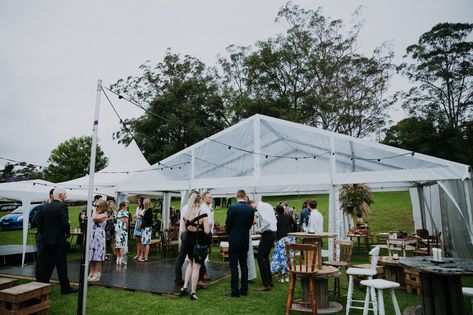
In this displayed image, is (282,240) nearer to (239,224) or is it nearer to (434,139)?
(239,224)

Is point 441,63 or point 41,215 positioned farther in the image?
point 441,63

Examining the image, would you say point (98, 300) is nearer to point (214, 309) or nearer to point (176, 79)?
point (214, 309)

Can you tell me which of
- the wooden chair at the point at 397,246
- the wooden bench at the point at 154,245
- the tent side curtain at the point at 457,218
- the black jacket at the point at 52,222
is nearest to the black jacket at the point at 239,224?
the black jacket at the point at 52,222

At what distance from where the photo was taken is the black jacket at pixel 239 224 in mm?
5008

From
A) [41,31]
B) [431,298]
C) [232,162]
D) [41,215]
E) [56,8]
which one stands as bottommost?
[431,298]

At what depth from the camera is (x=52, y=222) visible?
4.93 metres

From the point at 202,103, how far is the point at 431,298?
24644 mm

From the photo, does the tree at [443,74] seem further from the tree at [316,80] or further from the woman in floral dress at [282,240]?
the woman in floral dress at [282,240]

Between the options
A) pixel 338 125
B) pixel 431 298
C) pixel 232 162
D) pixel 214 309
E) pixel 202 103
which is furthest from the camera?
pixel 202 103

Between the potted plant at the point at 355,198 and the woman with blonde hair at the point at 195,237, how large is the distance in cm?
767

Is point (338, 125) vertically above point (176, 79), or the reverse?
point (176, 79)

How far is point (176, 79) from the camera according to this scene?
27.0 m

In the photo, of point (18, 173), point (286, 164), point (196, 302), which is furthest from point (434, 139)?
point (18, 173)

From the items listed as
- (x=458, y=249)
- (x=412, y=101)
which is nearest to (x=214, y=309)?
(x=458, y=249)
